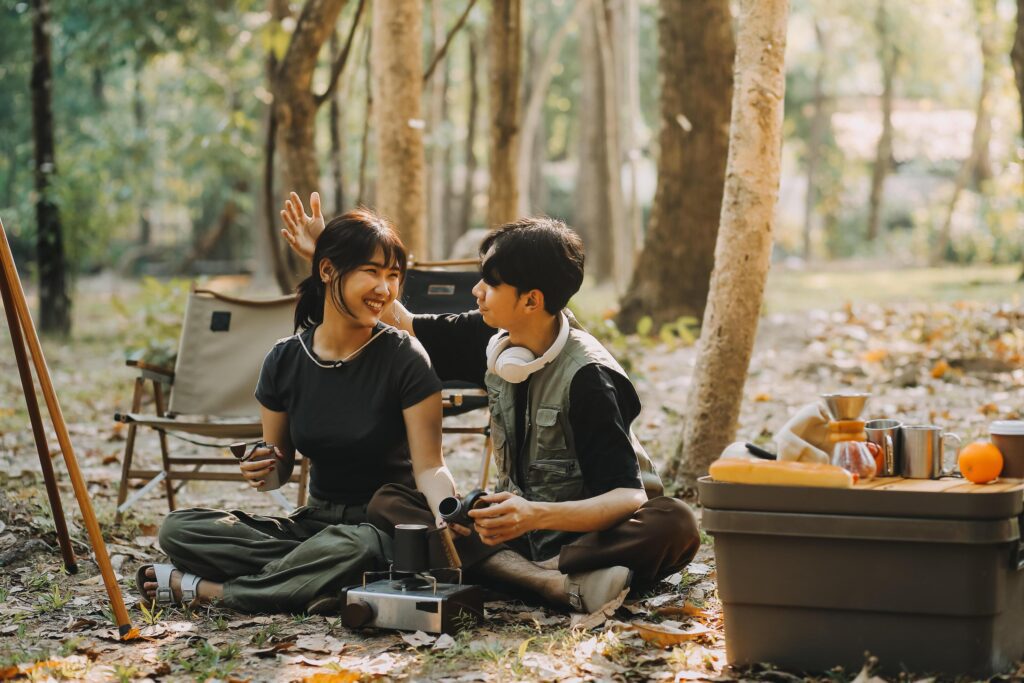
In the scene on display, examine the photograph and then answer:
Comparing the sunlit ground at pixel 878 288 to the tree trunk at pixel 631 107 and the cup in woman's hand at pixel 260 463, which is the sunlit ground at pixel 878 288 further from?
the cup in woman's hand at pixel 260 463

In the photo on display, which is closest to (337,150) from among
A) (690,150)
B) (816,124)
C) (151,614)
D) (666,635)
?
(690,150)

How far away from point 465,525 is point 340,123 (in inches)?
373

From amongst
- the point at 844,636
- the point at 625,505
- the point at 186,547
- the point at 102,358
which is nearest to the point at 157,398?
the point at 186,547

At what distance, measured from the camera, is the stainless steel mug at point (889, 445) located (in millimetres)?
2971

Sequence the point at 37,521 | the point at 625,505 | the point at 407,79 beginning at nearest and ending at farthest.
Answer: the point at 625,505
the point at 37,521
the point at 407,79

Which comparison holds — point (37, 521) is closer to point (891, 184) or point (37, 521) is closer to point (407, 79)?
point (407, 79)

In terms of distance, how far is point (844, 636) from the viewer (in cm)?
280

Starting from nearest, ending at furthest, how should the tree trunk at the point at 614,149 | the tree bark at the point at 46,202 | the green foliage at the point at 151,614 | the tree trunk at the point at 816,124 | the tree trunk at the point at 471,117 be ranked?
the green foliage at the point at 151,614 → the tree trunk at the point at 614,149 → the tree bark at the point at 46,202 → the tree trunk at the point at 471,117 → the tree trunk at the point at 816,124

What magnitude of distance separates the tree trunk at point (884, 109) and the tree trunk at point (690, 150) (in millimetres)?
15591

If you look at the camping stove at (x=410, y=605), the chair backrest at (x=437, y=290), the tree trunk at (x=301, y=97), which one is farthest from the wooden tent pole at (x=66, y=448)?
the tree trunk at (x=301, y=97)

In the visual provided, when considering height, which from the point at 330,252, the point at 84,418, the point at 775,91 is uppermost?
the point at 775,91

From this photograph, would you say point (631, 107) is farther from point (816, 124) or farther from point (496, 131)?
point (816, 124)

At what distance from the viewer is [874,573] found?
2.73 meters

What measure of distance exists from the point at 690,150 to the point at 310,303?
19.1 ft
